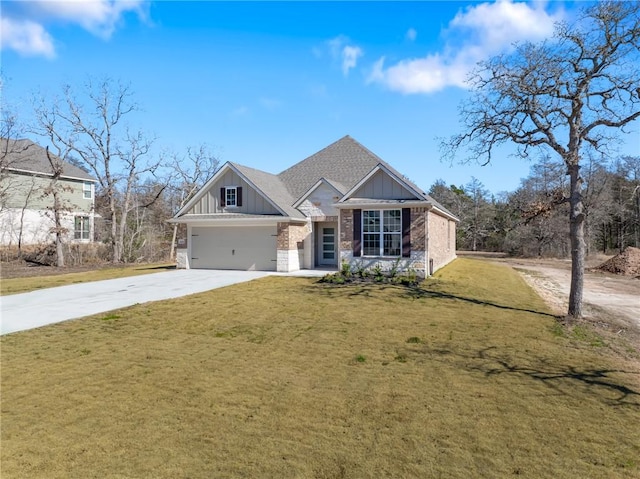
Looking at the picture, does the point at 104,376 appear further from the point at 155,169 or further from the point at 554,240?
the point at 554,240

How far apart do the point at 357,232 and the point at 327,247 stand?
15.5 ft

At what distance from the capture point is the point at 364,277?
16.0m

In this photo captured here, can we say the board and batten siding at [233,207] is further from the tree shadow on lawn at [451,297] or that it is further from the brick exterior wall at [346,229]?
the tree shadow on lawn at [451,297]

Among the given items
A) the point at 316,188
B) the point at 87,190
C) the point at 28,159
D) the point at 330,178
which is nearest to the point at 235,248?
the point at 316,188

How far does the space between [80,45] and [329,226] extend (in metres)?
13.3

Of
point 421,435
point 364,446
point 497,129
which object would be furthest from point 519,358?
point 497,129

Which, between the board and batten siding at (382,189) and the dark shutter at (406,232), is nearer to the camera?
the dark shutter at (406,232)

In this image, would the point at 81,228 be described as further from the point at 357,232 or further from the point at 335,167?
the point at 357,232

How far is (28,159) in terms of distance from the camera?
2877 cm

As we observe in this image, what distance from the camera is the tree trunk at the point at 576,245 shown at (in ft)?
35.2

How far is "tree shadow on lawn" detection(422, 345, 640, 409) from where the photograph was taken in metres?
5.71

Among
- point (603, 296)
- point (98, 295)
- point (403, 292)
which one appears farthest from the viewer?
point (603, 296)

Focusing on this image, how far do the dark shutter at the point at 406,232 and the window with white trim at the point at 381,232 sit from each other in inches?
6.0

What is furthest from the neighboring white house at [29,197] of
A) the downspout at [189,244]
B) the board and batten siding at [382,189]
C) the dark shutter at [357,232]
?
the board and batten siding at [382,189]
